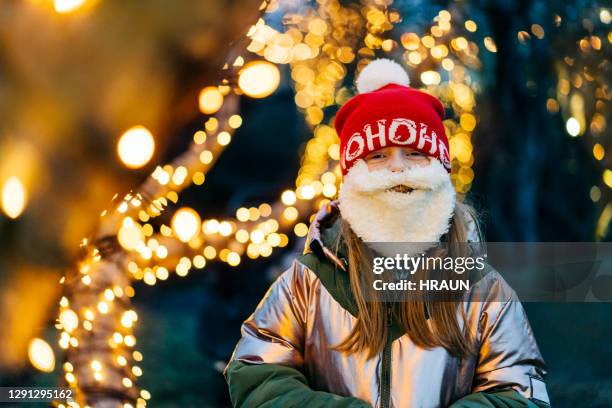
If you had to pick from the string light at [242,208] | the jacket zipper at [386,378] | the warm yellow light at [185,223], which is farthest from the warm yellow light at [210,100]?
the jacket zipper at [386,378]

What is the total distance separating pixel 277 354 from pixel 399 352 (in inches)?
10.4

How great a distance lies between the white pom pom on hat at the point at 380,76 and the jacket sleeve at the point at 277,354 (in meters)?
0.48

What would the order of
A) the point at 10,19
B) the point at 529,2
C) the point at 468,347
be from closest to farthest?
the point at 468,347
the point at 10,19
the point at 529,2

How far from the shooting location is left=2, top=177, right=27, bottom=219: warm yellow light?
7.25ft

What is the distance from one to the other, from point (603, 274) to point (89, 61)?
1843 millimetres

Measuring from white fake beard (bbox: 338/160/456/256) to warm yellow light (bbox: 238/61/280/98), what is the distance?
78 centimetres

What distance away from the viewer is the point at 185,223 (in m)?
2.25

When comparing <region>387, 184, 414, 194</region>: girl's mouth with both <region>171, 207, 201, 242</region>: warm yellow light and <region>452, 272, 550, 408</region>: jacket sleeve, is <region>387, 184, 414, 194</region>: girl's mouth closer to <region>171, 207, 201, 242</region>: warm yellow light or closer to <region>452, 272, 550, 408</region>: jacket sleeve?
<region>452, 272, 550, 408</region>: jacket sleeve

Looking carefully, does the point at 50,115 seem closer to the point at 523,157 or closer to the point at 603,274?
the point at 523,157

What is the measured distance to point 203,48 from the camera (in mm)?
2232

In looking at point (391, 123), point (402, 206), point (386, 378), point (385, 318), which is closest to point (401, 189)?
point (402, 206)

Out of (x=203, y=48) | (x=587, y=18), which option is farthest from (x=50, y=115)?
(x=587, y=18)


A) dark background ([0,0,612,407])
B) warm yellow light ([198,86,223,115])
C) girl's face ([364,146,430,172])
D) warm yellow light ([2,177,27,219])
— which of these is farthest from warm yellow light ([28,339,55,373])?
girl's face ([364,146,430,172])

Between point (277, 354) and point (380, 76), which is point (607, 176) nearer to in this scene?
point (380, 76)
